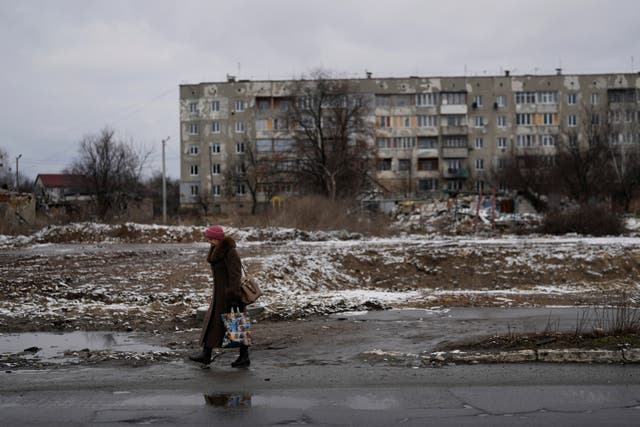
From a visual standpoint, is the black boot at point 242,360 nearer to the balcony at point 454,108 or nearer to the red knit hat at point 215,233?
the red knit hat at point 215,233

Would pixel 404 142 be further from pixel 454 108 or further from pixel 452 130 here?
pixel 454 108

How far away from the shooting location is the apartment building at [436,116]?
83.8 m

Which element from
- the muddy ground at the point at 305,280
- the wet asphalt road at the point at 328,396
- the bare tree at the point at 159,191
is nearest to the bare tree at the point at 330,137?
the muddy ground at the point at 305,280

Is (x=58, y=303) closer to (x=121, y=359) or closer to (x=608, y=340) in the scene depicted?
(x=121, y=359)

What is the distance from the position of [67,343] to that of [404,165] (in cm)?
7687

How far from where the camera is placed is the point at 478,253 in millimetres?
23781

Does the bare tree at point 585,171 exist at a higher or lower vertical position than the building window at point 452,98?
lower

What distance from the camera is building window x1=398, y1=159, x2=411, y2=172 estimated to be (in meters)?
85.1

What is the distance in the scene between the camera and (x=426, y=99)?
84.1 meters

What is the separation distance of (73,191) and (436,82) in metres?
65.9

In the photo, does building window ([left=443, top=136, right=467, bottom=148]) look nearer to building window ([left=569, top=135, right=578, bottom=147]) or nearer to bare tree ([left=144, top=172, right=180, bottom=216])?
building window ([left=569, top=135, right=578, bottom=147])

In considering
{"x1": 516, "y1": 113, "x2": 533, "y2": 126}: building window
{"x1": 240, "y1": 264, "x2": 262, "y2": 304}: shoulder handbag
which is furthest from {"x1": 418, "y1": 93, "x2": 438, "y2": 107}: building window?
{"x1": 240, "y1": 264, "x2": 262, "y2": 304}: shoulder handbag

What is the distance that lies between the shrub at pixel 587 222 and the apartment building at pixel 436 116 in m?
45.8

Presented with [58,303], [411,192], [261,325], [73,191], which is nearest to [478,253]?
[261,325]
